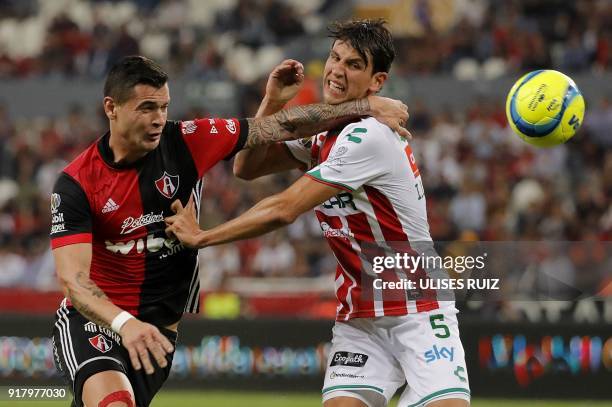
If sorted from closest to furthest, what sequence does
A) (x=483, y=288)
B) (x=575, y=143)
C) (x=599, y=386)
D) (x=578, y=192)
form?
(x=483, y=288) < (x=599, y=386) < (x=578, y=192) < (x=575, y=143)

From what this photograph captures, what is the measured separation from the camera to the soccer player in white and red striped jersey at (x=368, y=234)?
19.8 feet

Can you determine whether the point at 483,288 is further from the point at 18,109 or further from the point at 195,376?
the point at 18,109

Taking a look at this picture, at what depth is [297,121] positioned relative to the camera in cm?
670

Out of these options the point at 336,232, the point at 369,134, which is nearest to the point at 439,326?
the point at 336,232

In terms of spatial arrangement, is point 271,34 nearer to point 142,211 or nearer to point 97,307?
point 142,211

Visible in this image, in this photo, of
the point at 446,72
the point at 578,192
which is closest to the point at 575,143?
the point at 578,192

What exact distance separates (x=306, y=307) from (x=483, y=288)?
6.76 m

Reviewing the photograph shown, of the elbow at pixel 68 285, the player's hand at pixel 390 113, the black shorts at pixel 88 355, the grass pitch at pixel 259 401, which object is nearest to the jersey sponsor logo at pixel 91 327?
the black shorts at pixel 88 355

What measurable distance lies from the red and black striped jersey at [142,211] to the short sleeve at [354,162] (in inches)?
32.0

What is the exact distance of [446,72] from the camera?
1889cm

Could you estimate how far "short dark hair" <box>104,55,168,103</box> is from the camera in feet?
20.2

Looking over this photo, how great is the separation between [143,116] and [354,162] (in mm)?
1193

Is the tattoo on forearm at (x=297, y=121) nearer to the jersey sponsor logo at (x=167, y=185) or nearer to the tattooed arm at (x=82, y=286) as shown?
the jersey sponsor logo at (x=167, y=185)

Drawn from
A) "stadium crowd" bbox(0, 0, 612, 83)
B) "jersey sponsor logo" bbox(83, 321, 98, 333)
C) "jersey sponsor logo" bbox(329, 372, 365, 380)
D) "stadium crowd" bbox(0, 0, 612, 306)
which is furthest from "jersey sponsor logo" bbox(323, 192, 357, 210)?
"stadium crowd" bbox(0, 0, 612, 83)
